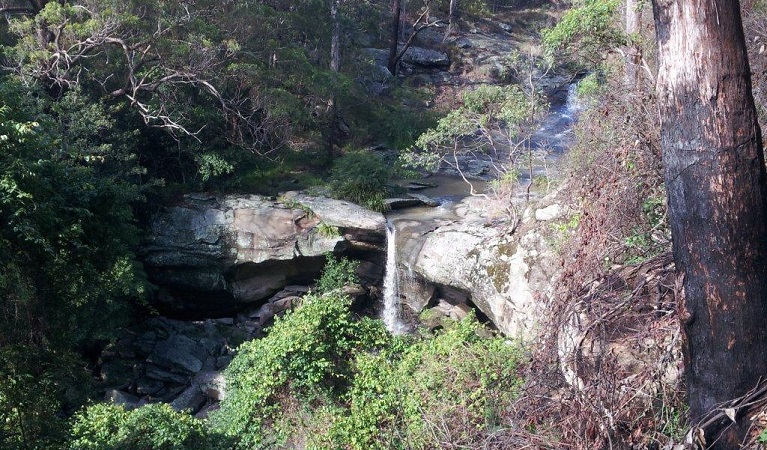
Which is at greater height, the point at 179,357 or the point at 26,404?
the point at 26,404

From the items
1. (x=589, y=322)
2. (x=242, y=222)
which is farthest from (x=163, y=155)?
(x=589, y=322)

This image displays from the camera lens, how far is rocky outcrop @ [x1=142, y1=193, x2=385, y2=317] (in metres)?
13.5

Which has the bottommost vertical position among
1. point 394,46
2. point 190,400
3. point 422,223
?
point 190,400

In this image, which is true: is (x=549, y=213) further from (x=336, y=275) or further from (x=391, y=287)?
(x=336, y=275)

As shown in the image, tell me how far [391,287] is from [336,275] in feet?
4.04

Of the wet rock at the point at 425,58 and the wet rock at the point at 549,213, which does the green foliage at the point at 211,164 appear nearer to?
the wet rock at the point at 549,213

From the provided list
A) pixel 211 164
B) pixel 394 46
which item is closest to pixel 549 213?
pixel 211 164

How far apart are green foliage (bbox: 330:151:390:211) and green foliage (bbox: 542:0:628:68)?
5.81m

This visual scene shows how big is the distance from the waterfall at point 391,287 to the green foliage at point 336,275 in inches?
27.9

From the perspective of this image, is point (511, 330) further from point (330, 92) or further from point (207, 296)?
point (330, 92)

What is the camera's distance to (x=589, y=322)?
4.55 metres

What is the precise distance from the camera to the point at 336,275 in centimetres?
1330

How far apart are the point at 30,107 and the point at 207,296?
5256 mm

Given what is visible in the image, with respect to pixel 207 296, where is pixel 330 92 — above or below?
above
